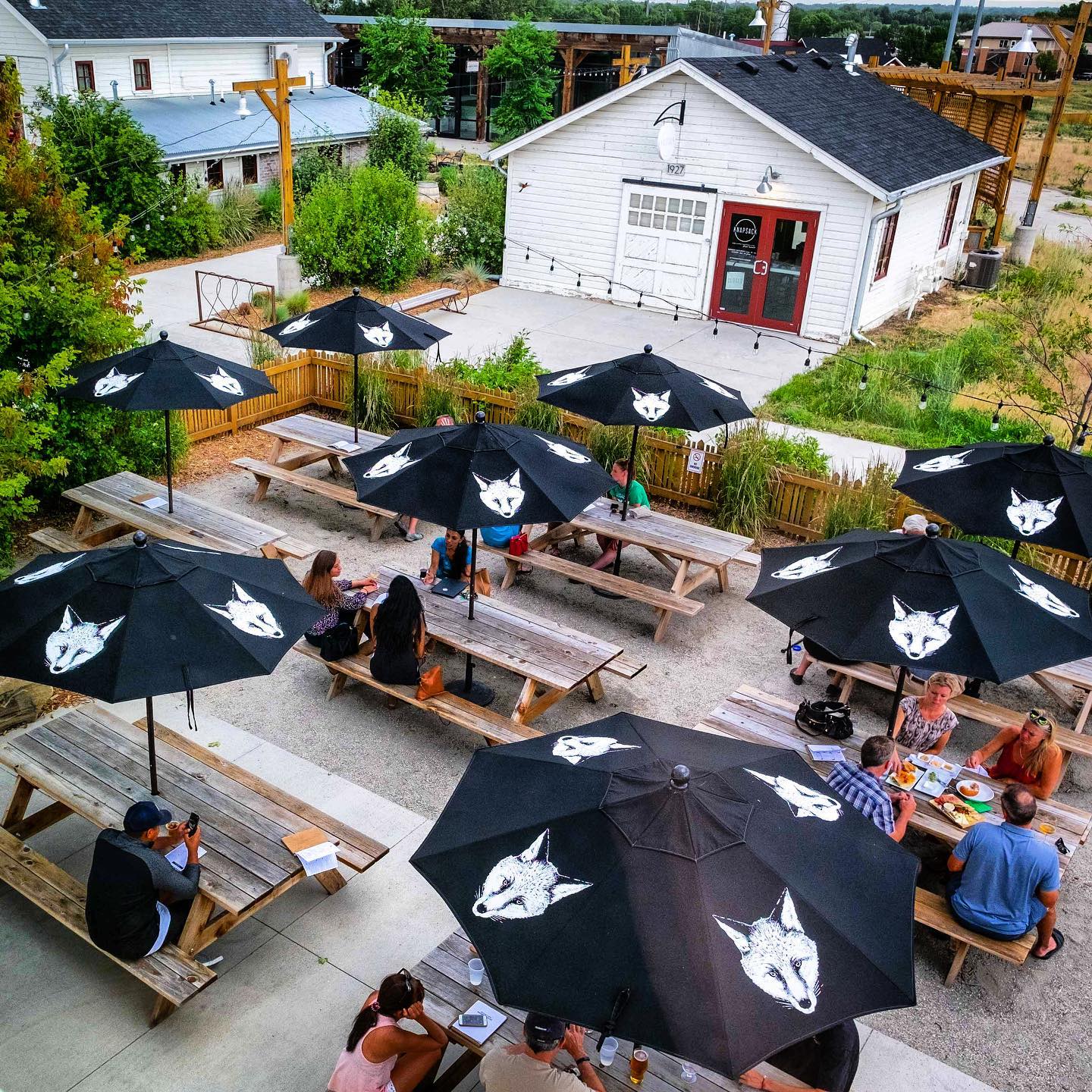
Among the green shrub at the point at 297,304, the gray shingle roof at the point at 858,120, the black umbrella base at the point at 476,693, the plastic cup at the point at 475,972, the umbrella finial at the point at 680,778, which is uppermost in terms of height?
the gray shingle roof at the point at 858,120

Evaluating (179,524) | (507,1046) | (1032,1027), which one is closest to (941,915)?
(1032,1027)

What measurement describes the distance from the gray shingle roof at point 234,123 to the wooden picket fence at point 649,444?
1406cm

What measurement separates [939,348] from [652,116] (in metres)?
7.13

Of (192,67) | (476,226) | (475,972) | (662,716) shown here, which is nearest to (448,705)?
(662,716)

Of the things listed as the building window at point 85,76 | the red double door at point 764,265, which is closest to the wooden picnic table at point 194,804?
the red double door at point 764,265

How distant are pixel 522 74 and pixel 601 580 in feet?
119

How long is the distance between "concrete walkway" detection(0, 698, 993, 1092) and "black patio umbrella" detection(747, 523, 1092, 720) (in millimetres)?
2150

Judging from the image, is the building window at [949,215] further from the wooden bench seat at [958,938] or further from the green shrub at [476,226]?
the wooden bench seat at [958,938]

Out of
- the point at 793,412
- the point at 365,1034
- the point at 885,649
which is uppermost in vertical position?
the point at 885,649

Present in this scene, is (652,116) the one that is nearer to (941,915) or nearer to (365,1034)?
(941,915)

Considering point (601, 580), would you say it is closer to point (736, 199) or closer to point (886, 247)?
point (736, 199)

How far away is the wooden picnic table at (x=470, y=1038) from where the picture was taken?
468 cm

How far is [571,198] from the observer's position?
2175 centimetres

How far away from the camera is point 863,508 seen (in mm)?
10930
